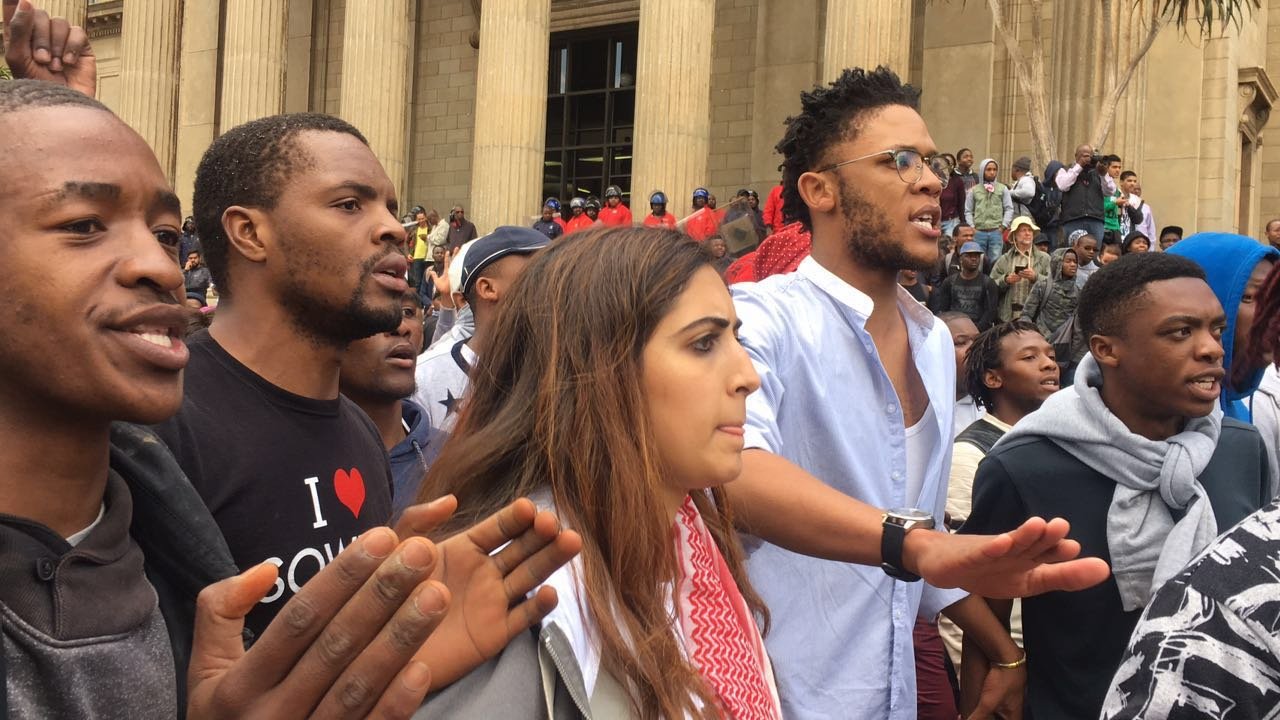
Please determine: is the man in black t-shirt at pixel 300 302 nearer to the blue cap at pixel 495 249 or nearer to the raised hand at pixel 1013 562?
the raised hand at pixel 1013 562

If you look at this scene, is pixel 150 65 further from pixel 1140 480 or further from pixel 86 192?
pixel 86 192

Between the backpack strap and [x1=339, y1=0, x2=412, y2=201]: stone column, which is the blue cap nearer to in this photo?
the backpack strap

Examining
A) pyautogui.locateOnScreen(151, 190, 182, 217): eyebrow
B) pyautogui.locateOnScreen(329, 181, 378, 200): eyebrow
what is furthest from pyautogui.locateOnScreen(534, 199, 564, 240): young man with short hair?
pyautogui.locateOnScreen(151, 190, 182, 217): eyebrow

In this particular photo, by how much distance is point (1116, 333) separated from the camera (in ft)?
11.6

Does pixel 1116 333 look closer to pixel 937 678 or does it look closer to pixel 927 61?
pixel 937 678

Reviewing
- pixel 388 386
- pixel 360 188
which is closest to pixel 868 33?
pixel 388 386

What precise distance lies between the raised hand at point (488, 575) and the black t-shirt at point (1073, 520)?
219 cm

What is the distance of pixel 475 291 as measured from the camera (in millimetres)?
5020

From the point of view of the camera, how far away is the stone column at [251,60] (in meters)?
22.4

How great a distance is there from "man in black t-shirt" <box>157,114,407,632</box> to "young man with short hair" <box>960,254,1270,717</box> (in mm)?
1786

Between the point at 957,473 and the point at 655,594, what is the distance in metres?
3.33

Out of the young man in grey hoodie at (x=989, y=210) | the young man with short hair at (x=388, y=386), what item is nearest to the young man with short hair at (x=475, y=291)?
the young man with short hair at (x=388, y=386)

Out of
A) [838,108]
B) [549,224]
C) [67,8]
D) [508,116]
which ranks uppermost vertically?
[67,8]

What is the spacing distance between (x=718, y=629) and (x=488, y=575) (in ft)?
2.39
